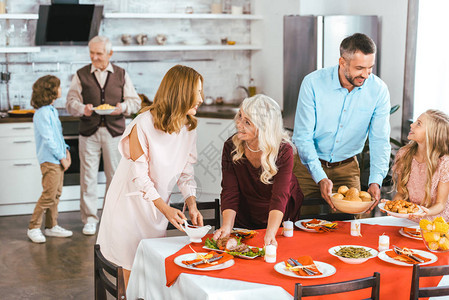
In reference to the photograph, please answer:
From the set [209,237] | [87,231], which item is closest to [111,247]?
[209,237]

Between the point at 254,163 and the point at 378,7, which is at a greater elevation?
the point at 378,7

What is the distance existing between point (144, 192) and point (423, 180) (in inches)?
57.5

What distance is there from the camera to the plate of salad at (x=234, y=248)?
2596 millimetres

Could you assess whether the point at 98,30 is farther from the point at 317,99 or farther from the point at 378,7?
the point at 317,99

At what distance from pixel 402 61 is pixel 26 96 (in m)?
3.80

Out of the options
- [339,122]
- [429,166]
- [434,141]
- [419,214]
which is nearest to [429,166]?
[429,166]

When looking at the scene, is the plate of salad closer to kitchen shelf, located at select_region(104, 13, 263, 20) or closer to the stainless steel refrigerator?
the stainless steel refrigerator

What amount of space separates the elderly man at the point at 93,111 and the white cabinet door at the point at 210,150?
1.02m

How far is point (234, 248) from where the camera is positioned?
104 inches

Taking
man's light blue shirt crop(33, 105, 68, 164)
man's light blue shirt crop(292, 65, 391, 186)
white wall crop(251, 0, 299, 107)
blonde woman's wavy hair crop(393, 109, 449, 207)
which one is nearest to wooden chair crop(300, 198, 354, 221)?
man's light blue shirt crop(292, 65, 391, 186)

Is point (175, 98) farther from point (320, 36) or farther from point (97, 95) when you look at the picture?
point (320, 36)

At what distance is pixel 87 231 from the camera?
211 inches

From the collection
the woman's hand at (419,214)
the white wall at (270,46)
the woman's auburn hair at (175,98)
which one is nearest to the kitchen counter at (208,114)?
the white wall at (270,46)

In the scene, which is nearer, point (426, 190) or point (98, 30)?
point (426, 190)
